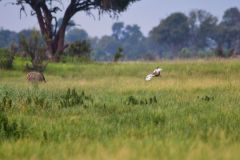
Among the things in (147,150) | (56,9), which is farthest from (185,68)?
(147,150)

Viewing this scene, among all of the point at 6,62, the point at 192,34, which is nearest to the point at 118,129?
the point at 6,62

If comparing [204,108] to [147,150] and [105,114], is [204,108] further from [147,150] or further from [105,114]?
[147,150]

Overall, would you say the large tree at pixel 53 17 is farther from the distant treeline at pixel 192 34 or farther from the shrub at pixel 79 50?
the distant treeline at pixel 192 34

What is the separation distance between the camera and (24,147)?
6.26 meters

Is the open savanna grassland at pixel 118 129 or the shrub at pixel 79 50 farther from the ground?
the shrub at pixel 79 50

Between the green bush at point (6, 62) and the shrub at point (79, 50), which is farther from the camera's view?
the shrub at point (79, 50)

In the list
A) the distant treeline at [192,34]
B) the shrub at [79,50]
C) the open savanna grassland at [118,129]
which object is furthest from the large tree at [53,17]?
the distant treeline at [192,34]

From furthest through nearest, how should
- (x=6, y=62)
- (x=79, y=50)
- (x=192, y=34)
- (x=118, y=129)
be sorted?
1. (x=192, y=34)
2. (x=79, y=50)
3. (x=6, y=62)
4. (x=118, y=129)

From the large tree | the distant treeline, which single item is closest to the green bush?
the large tree

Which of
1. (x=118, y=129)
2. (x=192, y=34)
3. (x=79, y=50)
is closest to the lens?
(x=118, y=129)

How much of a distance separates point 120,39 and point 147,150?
15793cm

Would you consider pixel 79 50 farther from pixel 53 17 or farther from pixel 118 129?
pixel 118 129

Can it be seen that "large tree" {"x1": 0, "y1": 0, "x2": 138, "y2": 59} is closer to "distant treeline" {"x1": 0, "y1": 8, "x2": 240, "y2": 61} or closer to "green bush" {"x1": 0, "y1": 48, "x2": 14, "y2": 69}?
"green bush" {"x1": 0, "y1": 48, "x2": 14, "y2": 69}

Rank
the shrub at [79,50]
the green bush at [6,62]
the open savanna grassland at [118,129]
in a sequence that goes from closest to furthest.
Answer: the open savanna grassland at [118,129] → the green bush at [6,62] → the shrub at [79,50]
